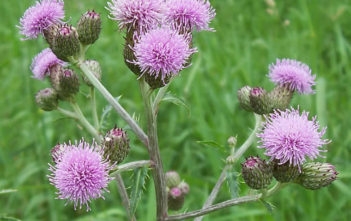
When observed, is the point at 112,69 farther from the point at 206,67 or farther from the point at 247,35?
the point at 247,35

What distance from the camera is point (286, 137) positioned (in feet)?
7.49

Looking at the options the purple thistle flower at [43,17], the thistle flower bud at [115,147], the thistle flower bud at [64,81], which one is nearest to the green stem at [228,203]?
the thistle flower bud at [115,147]

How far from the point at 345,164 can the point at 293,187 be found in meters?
0.37

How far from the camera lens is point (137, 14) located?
2342 millimetres

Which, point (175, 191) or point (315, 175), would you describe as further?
point (175, 191)

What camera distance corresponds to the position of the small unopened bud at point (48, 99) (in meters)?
2.89

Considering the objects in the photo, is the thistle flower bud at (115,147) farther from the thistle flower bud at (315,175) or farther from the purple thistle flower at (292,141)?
the thistle flower bud at (315,175)

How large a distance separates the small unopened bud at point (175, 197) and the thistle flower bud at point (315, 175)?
0.78m

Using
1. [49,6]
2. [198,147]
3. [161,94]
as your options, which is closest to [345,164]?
[198,147]

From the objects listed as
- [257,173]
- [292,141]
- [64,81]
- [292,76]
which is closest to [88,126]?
[64,81]

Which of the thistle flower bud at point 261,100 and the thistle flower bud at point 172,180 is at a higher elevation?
the thistle flower bud at point 261,100

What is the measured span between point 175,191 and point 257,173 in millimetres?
810

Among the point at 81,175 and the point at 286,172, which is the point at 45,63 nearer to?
the point at 81,175

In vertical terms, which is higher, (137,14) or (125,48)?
(137,14)
